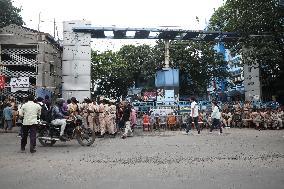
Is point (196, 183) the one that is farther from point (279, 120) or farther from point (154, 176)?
point (279, 120)

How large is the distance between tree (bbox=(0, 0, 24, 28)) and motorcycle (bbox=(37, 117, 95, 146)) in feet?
72.0

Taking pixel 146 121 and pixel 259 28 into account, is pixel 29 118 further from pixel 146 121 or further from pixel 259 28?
pixel 259 28


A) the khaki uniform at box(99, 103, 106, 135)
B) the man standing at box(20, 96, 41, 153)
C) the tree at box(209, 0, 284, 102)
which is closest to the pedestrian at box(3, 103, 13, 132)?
the khaki uniform at box(99, 103, 106, 135)

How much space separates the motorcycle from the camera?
12.4 metres

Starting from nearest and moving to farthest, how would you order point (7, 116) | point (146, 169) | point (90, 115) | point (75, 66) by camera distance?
1. point (146, 169)
2. point (90, 115)
3. point (7, 116)
4. point (75, 66)

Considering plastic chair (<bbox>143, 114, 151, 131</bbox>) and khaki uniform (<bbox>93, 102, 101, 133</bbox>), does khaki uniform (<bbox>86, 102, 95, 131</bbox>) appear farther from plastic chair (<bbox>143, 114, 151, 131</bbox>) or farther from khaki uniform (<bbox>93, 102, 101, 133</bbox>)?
plastic chair (<bbox>143, 114, 151, 131</bbox>)

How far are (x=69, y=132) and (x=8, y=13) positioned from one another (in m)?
24.0

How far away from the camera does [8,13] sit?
107 ft

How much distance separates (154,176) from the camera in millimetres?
6750

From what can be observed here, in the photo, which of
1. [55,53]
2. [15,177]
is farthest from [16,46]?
[15,177]

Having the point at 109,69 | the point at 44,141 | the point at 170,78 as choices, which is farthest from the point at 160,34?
the point at 109,69

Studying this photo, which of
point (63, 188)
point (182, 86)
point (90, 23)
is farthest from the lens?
point (182, 86)

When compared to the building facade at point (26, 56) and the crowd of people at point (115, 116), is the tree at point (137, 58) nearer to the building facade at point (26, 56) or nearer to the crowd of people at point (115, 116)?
the building facade at point (26, 56)

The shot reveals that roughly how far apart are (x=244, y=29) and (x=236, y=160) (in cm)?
1810
